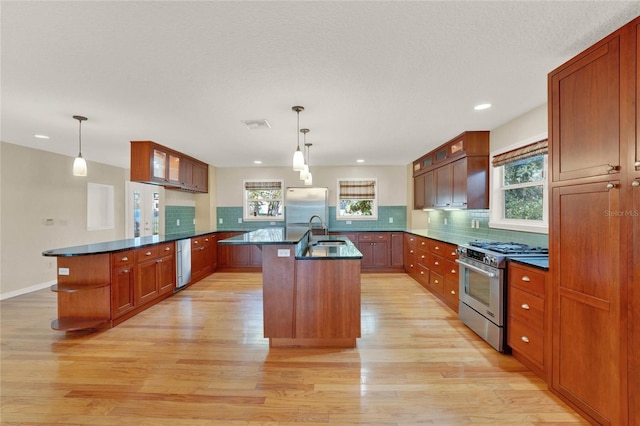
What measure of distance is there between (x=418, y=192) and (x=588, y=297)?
4.21 metres

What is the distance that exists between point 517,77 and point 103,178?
6950 millimetres

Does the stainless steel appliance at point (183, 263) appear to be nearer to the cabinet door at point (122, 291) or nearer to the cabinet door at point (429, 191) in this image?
the cabinet door at point (122, 291)

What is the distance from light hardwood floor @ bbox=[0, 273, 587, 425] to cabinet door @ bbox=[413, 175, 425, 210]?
2.71 metres

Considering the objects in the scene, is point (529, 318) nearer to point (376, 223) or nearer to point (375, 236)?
point (375, 236)

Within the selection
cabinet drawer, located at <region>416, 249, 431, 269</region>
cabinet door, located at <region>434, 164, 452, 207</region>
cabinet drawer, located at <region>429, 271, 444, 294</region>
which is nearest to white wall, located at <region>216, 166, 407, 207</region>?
cabinet door, located at <region>434, 164, 452, 207</region>

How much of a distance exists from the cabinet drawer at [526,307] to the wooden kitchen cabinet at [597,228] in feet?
0.62

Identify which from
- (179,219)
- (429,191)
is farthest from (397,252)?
(179,219)

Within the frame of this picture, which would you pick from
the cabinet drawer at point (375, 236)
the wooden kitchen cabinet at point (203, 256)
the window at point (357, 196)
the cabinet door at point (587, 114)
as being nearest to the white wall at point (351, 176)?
the window at point (357, 196)

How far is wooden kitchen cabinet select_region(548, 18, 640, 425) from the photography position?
4.92ft

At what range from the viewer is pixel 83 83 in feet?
7.39

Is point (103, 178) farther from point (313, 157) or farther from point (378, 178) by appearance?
point (378, 178)

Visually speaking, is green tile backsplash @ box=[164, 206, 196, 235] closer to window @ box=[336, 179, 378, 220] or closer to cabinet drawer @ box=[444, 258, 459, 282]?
window @ box=[336, 179, 378, 220]

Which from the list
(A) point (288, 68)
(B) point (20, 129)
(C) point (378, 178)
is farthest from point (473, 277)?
(B) point (20, 129)

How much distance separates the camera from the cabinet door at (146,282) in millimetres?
3535
